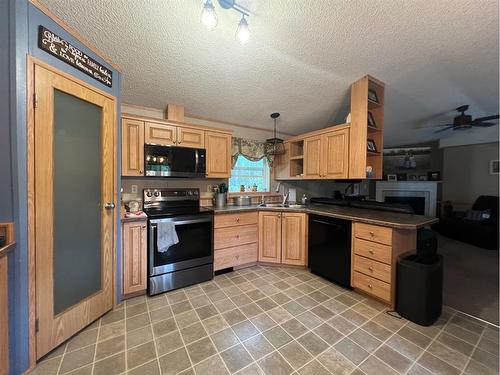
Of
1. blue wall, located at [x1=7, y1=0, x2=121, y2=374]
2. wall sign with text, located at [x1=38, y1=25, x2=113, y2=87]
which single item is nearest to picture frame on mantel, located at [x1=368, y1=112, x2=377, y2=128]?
wall sign with text, located at [x1=38, y1=25, x2=113, y2=87]

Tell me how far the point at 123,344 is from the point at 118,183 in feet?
4.60

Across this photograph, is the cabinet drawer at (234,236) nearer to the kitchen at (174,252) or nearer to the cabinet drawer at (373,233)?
the kitchen at (174,252)

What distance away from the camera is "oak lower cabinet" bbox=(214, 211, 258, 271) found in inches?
107

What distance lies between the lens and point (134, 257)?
2145mm

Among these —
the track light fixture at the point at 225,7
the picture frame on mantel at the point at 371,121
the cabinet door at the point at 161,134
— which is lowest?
the cabinet door at the point at 161,134

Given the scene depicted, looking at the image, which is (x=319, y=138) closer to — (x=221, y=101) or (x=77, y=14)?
(x=221, y=101)

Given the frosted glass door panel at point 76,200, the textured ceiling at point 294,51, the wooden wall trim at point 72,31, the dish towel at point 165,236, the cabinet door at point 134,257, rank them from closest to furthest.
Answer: the wooden wall trim at point 72,31 → the frosted glass door panel at point 76,200 → the textured ceiling at point 294,51 → the cabinet door at point 134,257 → the dish towel at point 165,236

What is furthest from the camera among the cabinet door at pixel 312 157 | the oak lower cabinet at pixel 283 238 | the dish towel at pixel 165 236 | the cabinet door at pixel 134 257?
the cabinet door at pixel 312 157

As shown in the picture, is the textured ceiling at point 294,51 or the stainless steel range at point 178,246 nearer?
the textured ceiling at point 294,51

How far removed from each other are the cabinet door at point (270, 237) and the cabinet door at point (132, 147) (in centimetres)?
181

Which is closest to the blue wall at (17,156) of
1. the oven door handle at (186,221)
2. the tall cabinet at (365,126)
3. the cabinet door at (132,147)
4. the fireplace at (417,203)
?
the oven door handle at (186,221)

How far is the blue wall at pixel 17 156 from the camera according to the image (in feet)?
4.01

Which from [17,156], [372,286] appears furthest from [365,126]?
[17,156]

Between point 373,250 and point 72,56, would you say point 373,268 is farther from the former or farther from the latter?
point 72,56
